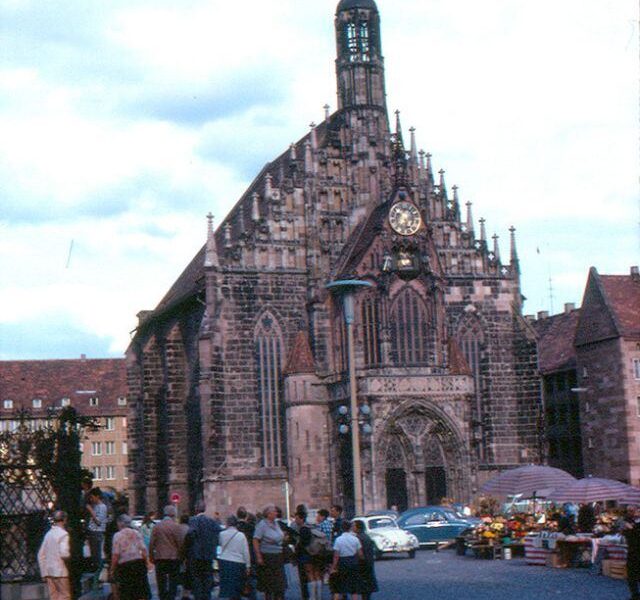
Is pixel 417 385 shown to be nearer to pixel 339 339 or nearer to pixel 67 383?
pixel 339 339

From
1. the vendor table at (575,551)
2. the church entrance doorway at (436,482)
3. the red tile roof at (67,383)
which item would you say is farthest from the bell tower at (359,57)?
the red tile roof at (67,383)

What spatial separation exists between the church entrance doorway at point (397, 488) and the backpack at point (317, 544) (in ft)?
107

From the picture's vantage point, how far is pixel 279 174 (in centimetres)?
7000

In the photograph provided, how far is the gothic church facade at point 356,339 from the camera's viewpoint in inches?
2329

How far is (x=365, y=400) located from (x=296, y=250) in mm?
8110

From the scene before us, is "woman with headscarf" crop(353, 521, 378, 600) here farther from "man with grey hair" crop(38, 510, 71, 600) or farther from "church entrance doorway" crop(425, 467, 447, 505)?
"church entrance doorway" crop(425, 467, 447, 505)

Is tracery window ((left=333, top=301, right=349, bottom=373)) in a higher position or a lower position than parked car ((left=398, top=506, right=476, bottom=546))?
higher

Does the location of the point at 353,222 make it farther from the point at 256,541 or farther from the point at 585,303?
the point at 256,541

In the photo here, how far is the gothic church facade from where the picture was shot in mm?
59156

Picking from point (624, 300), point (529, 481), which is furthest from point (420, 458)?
point (624, 300)

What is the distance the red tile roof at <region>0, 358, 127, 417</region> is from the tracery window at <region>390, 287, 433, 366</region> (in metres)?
53.1

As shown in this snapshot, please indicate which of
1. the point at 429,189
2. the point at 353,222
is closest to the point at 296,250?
the point at 353,222

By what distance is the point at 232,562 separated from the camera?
23.7 m

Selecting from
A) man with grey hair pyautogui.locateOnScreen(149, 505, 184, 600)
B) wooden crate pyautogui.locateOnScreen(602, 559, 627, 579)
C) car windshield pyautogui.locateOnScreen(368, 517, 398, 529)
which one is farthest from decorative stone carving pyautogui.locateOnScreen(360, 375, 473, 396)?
man with grey hair pyautogui.locateOnScreen(149, 505, 184, 600)
